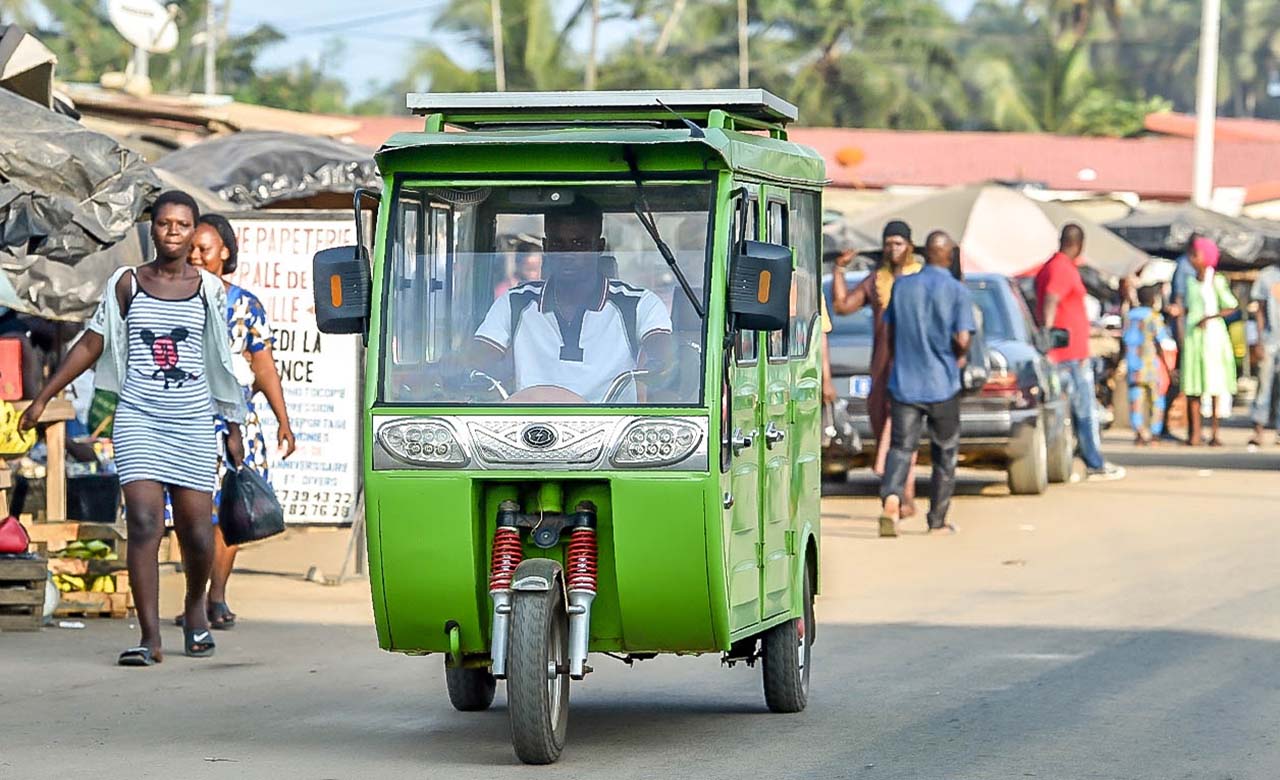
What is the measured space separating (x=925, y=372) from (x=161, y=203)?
22.1 feet

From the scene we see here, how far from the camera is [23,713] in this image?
27.5ft

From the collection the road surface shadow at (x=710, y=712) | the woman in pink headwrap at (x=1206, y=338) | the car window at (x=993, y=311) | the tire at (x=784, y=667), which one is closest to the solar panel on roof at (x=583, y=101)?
the tire at (x=784, y=667)

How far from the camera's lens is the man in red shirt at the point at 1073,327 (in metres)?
18.7

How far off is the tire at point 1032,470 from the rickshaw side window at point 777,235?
380 inches

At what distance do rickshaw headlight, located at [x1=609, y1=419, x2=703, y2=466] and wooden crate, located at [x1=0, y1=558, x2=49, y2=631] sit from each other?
14.5ft

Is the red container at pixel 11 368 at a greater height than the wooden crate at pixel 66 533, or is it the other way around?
the red container at pixel 11 368

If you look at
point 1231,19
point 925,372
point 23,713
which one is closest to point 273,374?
point 23,713

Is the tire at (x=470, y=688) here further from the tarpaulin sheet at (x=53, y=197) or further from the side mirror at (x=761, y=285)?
the tarpaulin sheet at (x=53, y=197)

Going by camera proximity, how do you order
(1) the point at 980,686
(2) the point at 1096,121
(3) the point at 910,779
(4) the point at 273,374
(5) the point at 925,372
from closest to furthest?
(3) the point at 910,779
(1) the point at 980,686
(4) the point at 273,374
(5) the point at 925,372
(2) the point at 1096,121

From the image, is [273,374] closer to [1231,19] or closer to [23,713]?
[23,713]

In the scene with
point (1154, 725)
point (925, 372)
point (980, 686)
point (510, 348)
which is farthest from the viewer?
point (925, 372)

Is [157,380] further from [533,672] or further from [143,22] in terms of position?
[143,22]

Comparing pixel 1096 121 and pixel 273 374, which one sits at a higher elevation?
pixel 1096 121

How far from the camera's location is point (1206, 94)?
3194 cm
